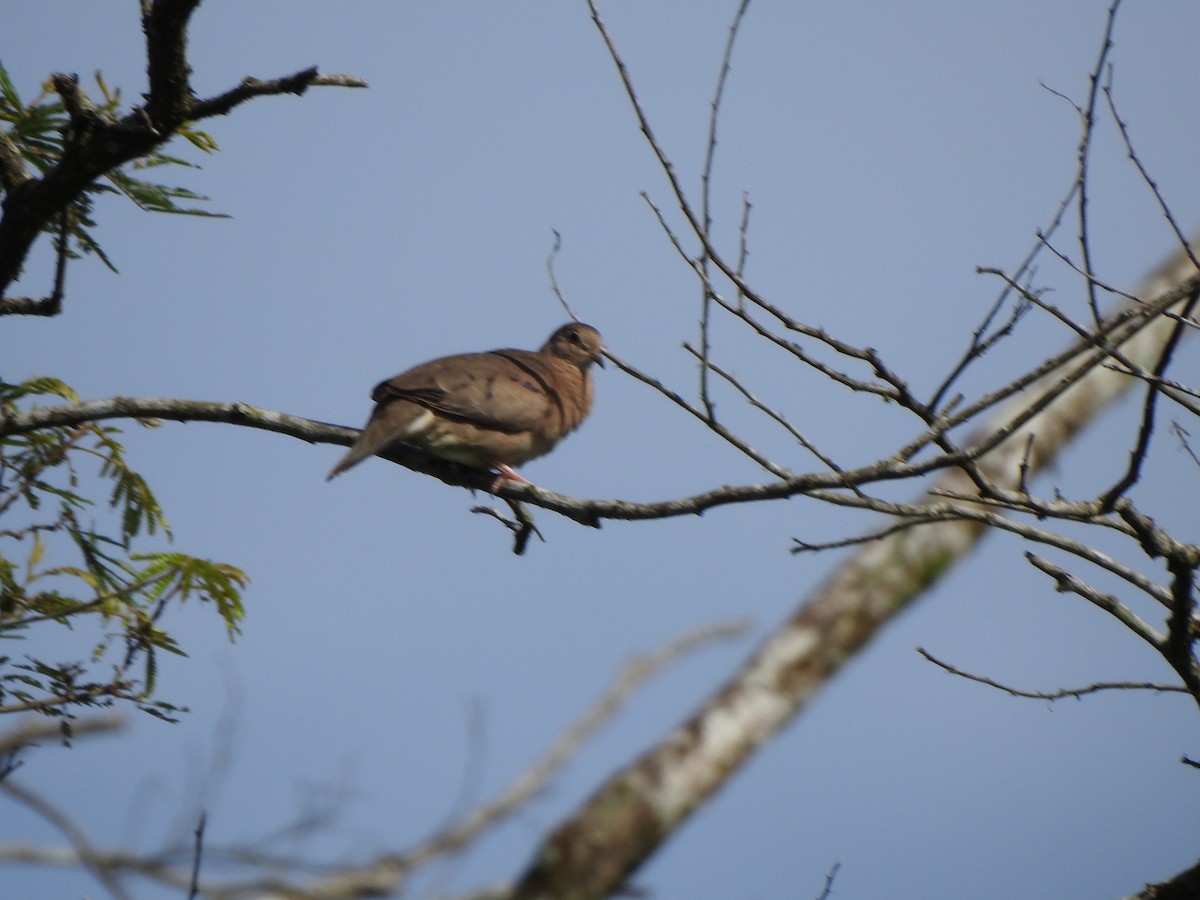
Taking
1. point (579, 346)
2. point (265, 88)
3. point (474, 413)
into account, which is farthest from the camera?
point (579, 346)

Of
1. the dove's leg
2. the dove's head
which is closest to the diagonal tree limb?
the dove's leg

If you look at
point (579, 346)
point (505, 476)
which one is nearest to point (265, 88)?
point (505, 476)

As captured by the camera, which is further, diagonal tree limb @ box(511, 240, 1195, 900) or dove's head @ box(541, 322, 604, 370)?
dove's head @ box(541, 322, 604, 370)

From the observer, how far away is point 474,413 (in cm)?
601

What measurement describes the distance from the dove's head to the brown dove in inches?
36.7

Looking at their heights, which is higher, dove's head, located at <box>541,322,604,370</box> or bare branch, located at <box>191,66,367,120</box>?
dove's head, located at <box>541,322,604,370</box>

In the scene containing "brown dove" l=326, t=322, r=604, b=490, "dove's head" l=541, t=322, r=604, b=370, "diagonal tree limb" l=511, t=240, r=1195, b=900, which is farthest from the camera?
"dove's head" l=541, t=322, r=604, b=370

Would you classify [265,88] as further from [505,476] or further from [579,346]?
[579,346]

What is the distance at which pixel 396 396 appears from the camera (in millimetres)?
5949

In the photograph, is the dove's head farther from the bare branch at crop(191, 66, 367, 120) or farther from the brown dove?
the bare branch at crop(191, 66, 367, 120)

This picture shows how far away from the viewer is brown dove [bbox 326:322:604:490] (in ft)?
18.8

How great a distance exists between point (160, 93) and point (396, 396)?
2206 millimetres

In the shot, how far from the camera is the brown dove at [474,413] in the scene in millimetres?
5727

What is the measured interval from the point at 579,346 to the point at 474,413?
220 centimetres
